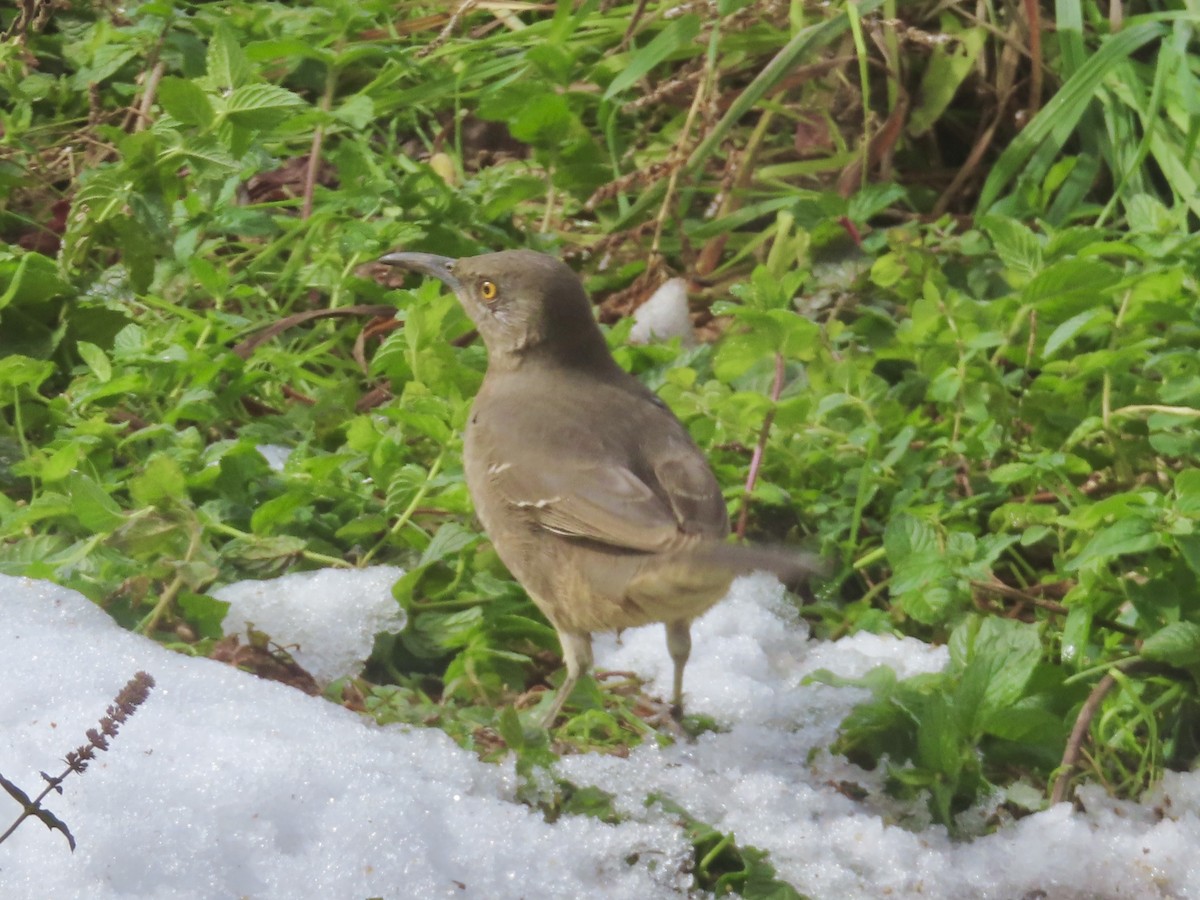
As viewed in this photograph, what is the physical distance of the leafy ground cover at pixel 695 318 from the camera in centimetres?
370

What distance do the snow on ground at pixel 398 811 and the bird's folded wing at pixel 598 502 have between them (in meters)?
0.49

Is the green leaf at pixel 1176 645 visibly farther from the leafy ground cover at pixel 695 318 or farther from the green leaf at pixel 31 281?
the green leaf at pixel 31 281

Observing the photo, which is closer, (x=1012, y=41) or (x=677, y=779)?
(x=677, y=779)

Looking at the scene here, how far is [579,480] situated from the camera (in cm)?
372

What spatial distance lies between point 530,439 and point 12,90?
2.68 metres

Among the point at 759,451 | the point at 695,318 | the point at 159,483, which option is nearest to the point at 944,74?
the point at 695,318

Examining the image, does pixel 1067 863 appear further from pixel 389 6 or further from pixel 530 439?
pixel 389 6

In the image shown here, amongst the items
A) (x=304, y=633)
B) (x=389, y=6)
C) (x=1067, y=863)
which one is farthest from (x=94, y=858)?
(x=389, y=6)

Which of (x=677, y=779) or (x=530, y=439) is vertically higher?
(x=530, y=439)

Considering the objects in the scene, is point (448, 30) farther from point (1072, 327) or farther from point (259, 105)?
point (1072, 327)

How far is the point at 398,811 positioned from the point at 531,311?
162 centimetres

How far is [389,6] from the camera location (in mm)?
6312

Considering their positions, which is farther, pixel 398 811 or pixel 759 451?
pixel 759 451

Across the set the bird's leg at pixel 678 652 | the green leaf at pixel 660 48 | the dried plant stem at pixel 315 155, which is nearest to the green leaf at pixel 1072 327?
the bird's leg at pixel 678 652
